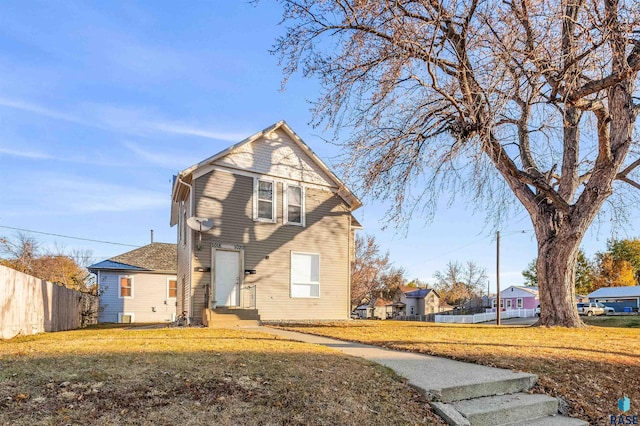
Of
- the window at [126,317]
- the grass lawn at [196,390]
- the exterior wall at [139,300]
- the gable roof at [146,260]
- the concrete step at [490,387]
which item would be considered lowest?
the window at [126,317]

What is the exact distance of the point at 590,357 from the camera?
257 inches

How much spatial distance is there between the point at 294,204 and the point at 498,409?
1136 centimetres

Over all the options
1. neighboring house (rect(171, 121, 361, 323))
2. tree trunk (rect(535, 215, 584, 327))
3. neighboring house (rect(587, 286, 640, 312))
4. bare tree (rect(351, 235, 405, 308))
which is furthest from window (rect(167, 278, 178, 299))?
neighboring house (rect(587, 286, 640, 312))

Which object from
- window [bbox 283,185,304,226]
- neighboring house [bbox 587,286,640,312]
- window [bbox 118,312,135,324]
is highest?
window [bbox 283,185,304,226]

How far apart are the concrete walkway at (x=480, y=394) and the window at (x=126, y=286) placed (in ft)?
68.2

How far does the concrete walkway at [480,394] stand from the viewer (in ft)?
14.1

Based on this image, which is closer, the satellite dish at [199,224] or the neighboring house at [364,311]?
the satellite dish at [199,224]

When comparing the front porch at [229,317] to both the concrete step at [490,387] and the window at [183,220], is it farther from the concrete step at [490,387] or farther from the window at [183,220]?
the concrete step at [490,387]

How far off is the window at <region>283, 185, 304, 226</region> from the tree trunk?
7.84 metres

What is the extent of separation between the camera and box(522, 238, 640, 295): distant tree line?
5388 centimetres

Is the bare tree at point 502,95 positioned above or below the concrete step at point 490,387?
above

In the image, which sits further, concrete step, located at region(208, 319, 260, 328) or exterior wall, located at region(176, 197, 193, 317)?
exterior wall, located at region(176, 197, 193, 317)

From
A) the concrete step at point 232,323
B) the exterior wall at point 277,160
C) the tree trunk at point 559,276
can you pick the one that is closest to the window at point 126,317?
the concrete step at point 232,323

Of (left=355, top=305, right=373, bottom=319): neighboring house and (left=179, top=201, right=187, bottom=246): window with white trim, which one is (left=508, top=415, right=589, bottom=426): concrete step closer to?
(left=179, top=201, right=187, bottom=246): window with white trim
